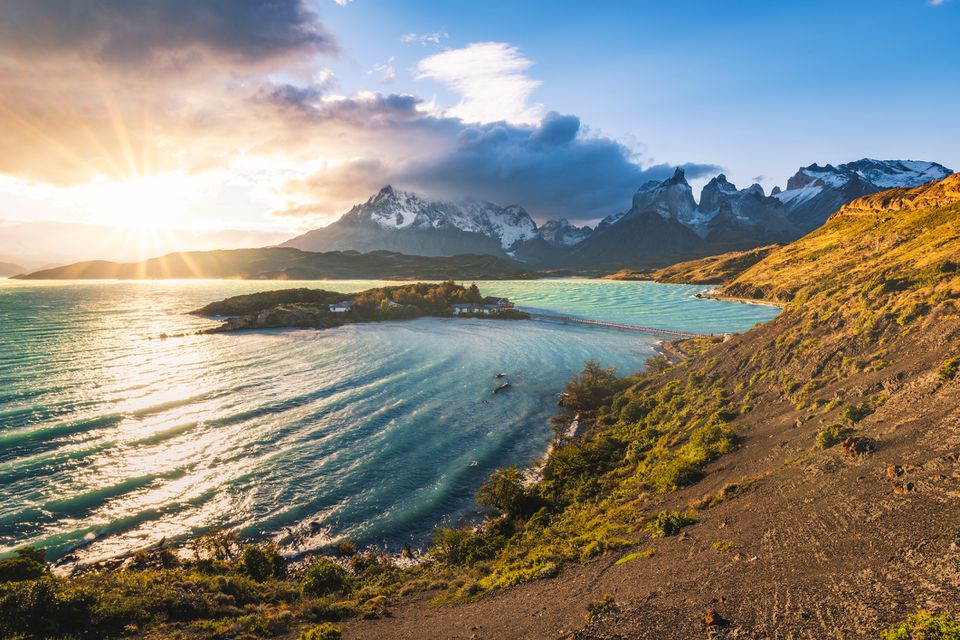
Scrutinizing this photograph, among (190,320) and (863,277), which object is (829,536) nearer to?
(863,277)

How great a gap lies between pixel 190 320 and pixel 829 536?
14342 cm

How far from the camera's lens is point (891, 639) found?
9641mm

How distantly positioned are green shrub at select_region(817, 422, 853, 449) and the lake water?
20.4m

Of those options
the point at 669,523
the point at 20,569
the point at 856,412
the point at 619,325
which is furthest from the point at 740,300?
the point at 20,569

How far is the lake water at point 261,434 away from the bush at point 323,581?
4.46 meters

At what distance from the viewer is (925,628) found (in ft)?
30.8

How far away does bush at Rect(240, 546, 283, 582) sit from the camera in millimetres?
21141

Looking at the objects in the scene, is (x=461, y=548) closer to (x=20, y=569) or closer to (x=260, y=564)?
(x=260, y=564)

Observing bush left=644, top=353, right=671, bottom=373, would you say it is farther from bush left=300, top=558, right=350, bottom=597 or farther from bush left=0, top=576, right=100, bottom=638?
bush left=0, top=576, right=100, bottom=638

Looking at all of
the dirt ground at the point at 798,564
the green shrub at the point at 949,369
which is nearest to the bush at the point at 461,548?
the dirt ground at the point at 798,564

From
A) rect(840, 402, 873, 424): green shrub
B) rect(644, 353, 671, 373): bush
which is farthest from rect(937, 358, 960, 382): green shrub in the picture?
rect(644, 353, 671, 373): bush

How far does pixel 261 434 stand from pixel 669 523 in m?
35.1

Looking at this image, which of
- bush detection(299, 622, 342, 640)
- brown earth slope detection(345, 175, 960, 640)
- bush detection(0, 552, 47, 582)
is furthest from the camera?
bush detection(0, 552, 47, 582)

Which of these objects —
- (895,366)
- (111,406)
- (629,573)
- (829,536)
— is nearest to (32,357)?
(111,406)
